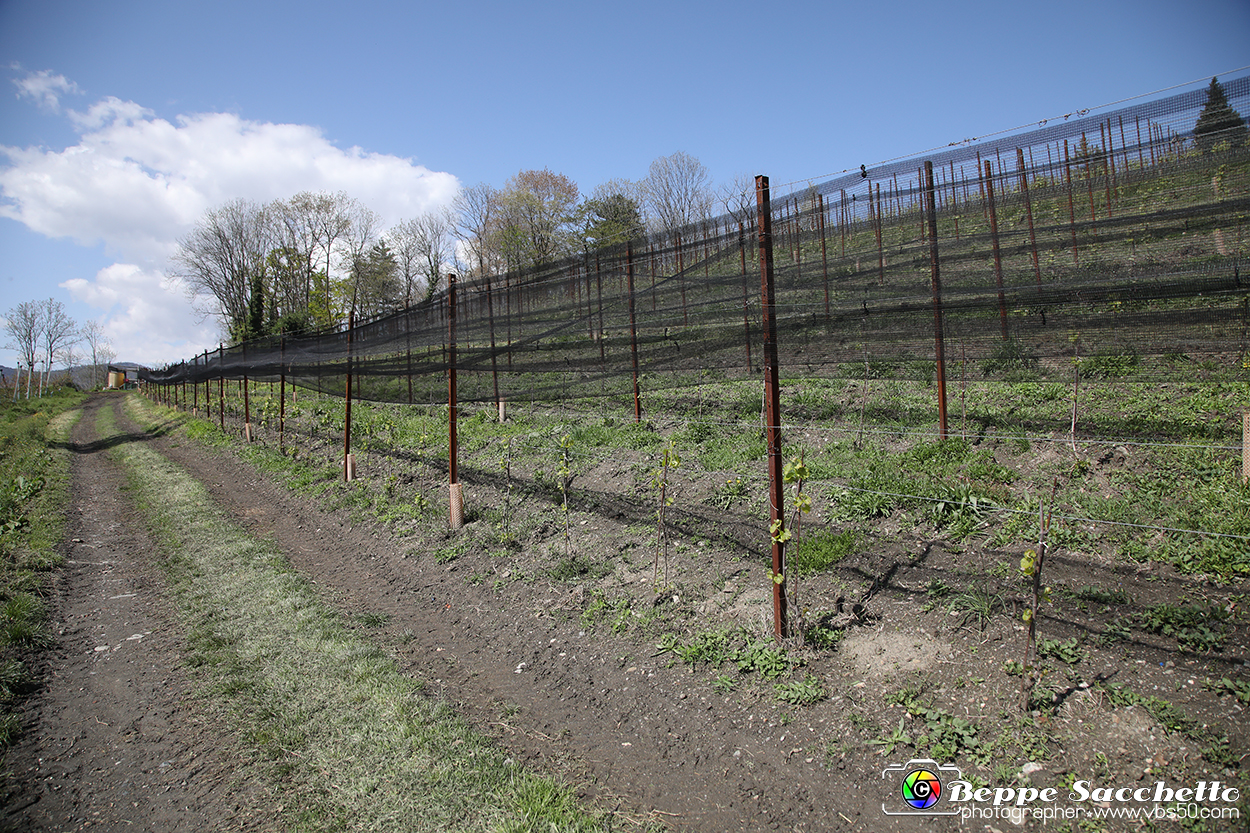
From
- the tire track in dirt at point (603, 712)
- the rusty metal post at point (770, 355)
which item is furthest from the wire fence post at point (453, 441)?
the rusty metal post at point (770, 355)

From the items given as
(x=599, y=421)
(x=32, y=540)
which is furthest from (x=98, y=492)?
(x=599, y=421)

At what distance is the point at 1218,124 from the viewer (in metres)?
2.95

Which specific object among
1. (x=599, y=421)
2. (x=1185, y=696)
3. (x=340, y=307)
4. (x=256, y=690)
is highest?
(x=340, y=307)

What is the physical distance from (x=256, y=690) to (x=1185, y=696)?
4581 mm

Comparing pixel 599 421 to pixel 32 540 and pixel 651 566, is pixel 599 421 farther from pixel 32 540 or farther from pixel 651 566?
pixel 32 540

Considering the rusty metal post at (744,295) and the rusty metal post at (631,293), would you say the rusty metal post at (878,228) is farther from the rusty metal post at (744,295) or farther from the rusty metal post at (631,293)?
the rusty metal post at (631,293)

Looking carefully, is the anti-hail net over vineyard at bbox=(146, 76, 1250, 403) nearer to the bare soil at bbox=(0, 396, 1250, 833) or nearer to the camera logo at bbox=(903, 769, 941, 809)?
the bare soil at bbox=(0, 396, 1250, 833)

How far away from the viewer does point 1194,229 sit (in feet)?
→ 10.7

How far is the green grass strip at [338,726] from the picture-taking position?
7.99ft

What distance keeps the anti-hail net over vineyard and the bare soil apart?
1669 mm

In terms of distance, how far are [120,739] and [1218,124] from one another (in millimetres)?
6556

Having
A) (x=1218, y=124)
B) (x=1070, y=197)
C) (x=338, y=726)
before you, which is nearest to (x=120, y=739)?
(x=338, y=726)

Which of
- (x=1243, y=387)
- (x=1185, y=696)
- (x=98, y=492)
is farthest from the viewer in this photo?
(x=98, y=492)

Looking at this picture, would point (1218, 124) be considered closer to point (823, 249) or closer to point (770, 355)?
point (823, 249)
